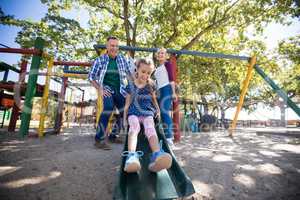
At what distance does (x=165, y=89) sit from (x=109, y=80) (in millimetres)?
1108

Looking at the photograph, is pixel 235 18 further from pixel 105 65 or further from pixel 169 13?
pixel 105 65

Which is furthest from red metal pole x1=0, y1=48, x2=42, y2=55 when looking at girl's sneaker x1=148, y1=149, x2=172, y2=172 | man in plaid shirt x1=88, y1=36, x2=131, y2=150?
girl's sneaker x1=148, y1=149, x2=172, y2=172

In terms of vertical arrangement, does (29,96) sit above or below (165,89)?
below

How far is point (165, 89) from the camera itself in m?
3.75

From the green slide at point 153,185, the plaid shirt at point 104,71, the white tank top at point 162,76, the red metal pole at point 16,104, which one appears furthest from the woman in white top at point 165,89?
the red metal pole at point 16,104

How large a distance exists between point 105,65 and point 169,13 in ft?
28.2

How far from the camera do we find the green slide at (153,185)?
1.73 meters

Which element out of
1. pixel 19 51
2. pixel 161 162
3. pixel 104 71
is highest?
pixel 19 51

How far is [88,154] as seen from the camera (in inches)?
111

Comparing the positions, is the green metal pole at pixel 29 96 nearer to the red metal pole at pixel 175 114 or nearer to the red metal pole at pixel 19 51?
the red metal pole at pixel 19 51

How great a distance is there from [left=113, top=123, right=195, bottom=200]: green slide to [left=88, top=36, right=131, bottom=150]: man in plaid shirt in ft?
4.28

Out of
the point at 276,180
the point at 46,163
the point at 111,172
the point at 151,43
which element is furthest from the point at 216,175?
the point at 151,43

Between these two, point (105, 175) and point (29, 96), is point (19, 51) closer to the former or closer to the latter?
point (29, 96)

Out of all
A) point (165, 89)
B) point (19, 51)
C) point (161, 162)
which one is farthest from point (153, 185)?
point (19, 51)
